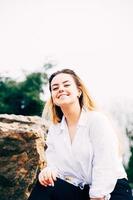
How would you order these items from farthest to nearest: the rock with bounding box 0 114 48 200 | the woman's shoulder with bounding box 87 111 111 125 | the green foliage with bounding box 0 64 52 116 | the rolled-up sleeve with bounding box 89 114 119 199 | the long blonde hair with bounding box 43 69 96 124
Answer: the green foliage with bounding box 0 64 52 116, the rock with bounding box 0 114 48 200, the long blonde hair with bounding box 43 69 96 124, the woman's shoulder with bounding box 87 111 111 125, the rolled-up sleeve with bounding box 89 114 119 199

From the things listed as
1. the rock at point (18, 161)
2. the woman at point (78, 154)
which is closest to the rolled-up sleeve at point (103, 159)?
the woman at point (78, 154)

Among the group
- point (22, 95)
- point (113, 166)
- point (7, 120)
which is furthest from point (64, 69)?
point (22, 95)

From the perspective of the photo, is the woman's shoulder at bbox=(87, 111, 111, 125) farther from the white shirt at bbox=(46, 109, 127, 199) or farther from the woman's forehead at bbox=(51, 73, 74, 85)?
the woman's forehead at bbox=(51, 73, 74, 85)

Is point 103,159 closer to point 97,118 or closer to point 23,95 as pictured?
point 97,118

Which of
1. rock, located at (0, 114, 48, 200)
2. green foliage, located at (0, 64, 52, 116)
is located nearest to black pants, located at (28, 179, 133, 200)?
rock, located at (0, 114, 48, 200)

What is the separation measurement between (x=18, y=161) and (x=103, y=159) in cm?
265

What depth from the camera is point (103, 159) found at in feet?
10.2

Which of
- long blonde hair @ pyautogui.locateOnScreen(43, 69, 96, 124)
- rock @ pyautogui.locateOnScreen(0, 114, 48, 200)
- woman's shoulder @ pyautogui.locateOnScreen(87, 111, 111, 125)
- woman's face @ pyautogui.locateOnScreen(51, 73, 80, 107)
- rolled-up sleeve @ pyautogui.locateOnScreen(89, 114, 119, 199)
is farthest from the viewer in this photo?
rock @ pyautogui.locateOnScreen(0, 114, 48, 200)

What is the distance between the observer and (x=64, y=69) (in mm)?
3594

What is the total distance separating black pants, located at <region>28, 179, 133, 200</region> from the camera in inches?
122

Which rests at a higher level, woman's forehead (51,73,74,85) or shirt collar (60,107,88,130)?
woman's forehead (51,73,74,85)

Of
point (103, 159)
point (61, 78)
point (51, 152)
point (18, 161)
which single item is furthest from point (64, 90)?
point (18, 161)

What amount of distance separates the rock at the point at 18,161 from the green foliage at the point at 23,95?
2395 centimetres

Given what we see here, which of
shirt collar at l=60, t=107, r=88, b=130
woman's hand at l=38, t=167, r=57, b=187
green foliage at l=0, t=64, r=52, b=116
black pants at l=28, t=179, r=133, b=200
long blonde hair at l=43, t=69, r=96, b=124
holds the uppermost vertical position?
green foliage at l=0, t=64, r=52, b=116
